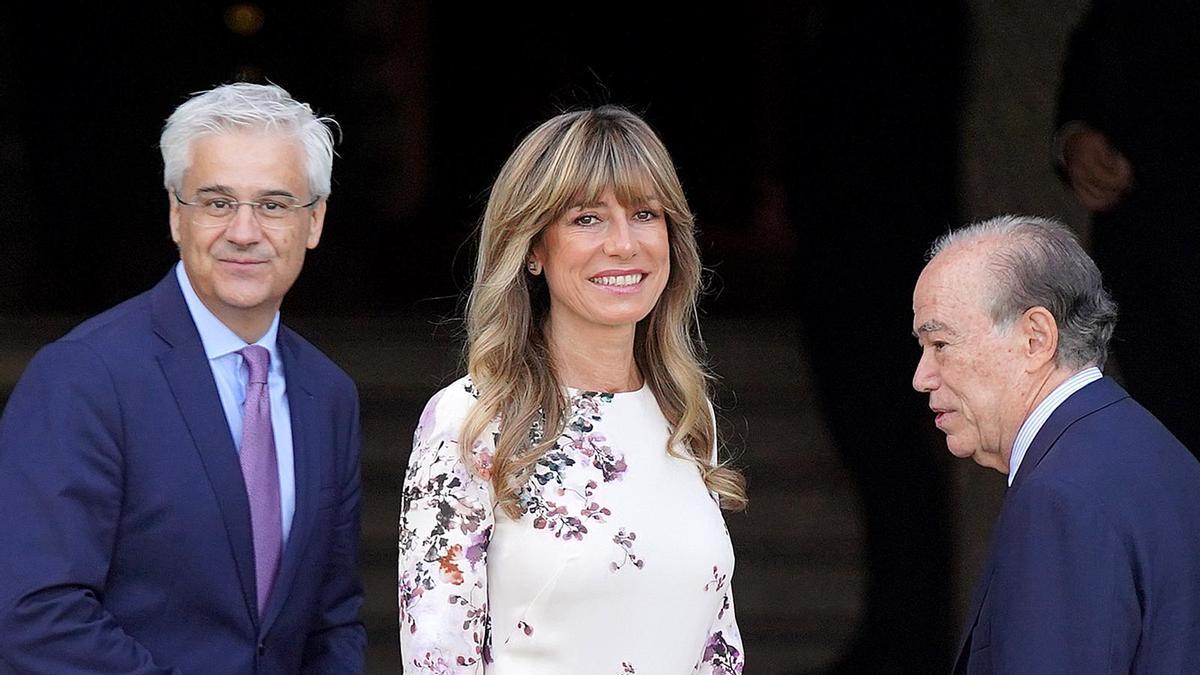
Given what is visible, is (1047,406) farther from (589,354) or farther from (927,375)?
(589,354)

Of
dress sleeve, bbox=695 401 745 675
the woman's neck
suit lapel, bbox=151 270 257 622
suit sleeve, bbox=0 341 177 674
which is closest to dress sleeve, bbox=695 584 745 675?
dress sleeve, bbox=695 401 745 675

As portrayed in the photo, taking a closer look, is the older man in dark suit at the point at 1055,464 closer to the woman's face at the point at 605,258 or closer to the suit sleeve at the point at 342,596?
the woman's face at the point at 605,258

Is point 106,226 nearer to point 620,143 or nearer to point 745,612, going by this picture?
point 745,612

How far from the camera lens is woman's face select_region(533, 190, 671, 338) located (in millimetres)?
2570

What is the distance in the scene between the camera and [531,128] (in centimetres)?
461

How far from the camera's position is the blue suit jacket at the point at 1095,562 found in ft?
6.77

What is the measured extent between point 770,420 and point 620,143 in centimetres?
225

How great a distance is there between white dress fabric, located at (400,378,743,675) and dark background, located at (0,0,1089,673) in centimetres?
215

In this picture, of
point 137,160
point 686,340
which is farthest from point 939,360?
point 137,160

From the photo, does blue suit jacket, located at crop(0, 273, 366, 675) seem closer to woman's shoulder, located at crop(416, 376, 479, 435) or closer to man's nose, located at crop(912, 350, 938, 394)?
woman's shoulder, located at crop(416, 376, 479, 435)

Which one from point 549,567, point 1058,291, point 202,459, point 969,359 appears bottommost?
point 549,567

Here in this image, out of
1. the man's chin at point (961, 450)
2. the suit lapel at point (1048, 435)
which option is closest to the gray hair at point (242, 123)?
the man's chin at point (961, 450)

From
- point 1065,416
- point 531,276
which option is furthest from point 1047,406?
point 531,276

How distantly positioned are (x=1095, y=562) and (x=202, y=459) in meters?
Result: 1.27
